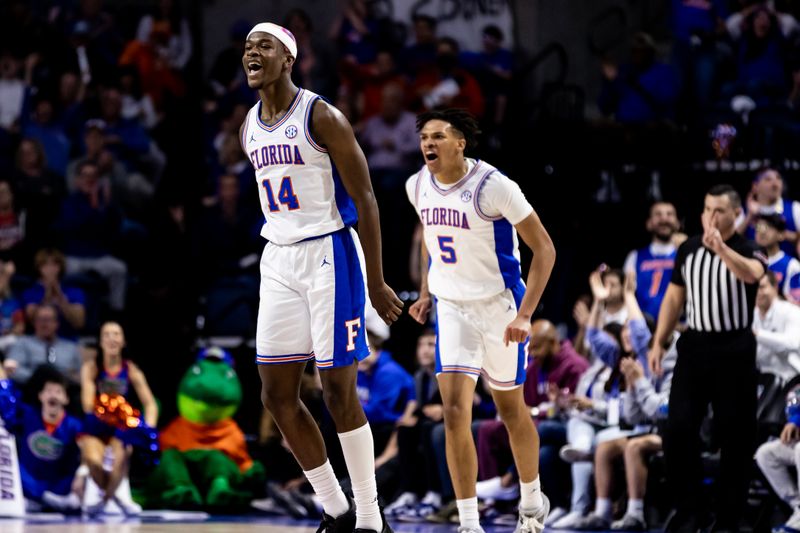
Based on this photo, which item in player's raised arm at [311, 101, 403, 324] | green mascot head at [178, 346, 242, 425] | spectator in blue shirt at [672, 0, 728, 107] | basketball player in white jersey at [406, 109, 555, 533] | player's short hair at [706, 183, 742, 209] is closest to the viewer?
player's raised arm at [311, 101, 403, 324]

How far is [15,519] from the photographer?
9.40m

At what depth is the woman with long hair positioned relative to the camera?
10211mm

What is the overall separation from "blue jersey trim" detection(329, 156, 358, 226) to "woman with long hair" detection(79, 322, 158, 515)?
15.4ft

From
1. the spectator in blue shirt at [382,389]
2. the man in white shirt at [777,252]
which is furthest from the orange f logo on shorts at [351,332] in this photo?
the man in white shirt at [777,252]

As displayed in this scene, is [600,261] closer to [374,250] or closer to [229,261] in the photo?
[229,261]

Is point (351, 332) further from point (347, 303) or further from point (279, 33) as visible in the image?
point (279, 33)

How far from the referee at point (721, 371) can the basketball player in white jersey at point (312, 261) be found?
2398 millimetres

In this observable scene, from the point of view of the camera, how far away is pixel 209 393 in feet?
35.1

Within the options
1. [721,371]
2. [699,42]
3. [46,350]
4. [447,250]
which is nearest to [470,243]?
[447,250]

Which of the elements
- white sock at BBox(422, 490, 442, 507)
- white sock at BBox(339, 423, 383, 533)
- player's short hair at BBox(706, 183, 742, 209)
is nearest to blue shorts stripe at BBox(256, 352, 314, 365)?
white sock at BBox(339, 423, 383, 533)

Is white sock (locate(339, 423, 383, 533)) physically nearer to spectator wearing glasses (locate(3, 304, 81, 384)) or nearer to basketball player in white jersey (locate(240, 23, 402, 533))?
basketball player in white jersey (locate(240, 23, 402, 533))

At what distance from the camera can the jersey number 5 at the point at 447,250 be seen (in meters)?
7.07

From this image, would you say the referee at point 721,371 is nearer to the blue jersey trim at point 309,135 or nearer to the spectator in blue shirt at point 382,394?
the blue jersey trim at point 309,135

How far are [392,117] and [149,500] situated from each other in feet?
14.1
